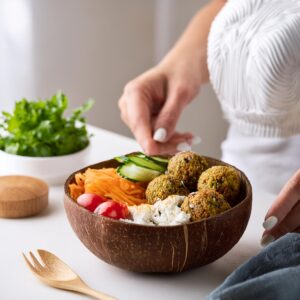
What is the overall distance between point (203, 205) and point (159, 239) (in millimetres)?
77

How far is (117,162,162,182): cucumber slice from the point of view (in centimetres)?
101

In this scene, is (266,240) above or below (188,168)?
below

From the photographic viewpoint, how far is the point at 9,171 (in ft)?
4.41

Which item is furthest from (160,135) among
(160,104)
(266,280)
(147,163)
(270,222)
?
(266,280)

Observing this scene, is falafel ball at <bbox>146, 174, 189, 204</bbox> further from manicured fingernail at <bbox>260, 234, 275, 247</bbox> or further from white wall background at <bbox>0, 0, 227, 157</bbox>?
white wall background at <bbox>0, 0, 227, 157</bbox>

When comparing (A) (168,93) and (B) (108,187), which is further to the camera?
(A) (168,93)

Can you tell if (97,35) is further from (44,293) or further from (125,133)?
(44,293)

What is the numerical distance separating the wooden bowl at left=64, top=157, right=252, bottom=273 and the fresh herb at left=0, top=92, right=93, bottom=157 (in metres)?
0.42

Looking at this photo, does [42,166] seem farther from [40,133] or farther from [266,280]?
[266,280]

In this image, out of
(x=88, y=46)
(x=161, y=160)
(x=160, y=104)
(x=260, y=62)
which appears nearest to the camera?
(x=161, y=160)

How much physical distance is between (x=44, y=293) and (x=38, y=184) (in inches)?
13.9

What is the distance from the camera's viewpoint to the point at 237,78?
134 centimetres

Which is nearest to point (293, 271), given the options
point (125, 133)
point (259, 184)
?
point (259, 184)

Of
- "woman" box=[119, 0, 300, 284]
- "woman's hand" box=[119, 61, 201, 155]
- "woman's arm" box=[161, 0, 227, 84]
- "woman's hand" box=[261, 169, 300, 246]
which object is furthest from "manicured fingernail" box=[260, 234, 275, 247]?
"woman's arm" box=[161, 0, 227, 84]
